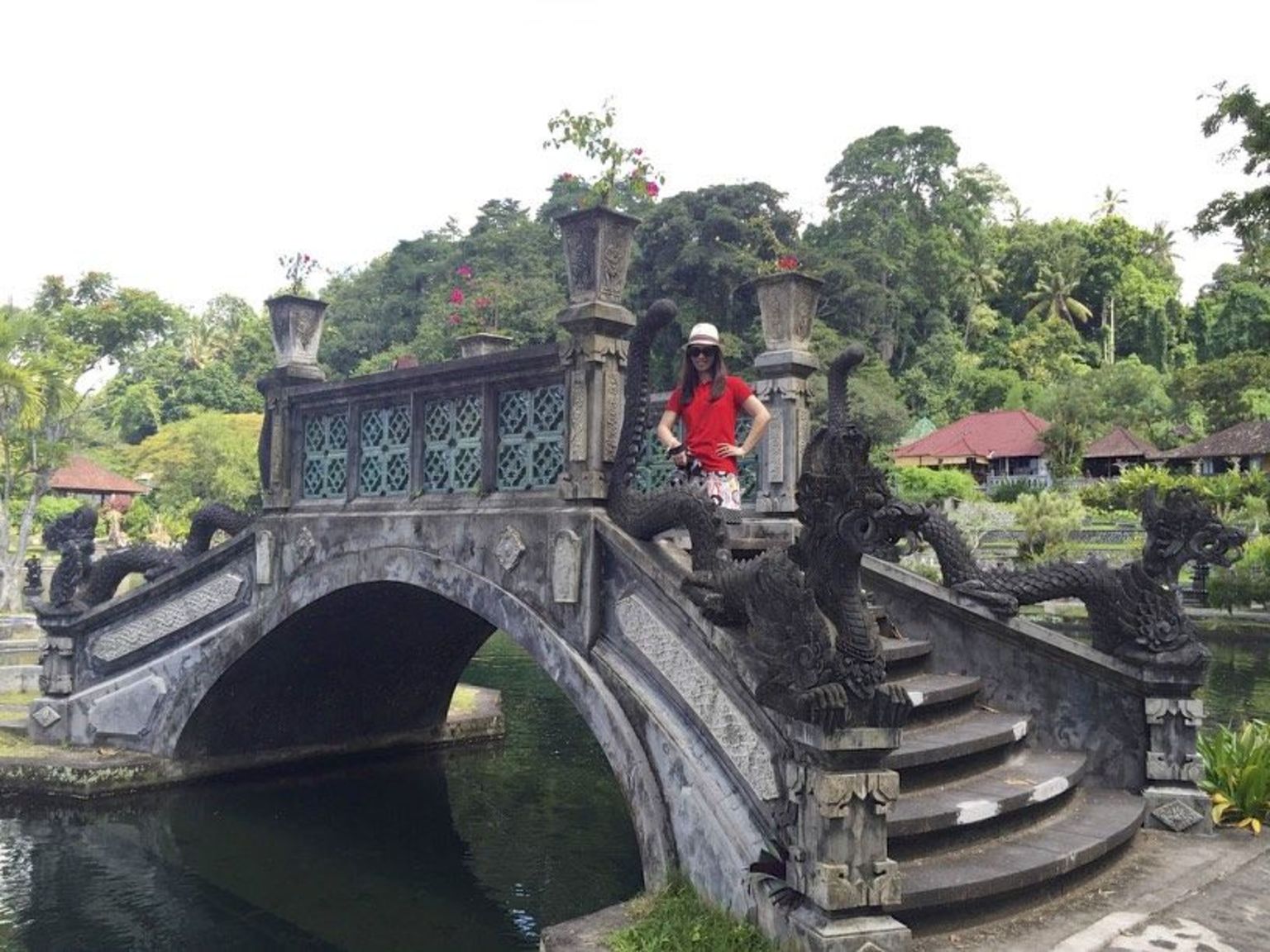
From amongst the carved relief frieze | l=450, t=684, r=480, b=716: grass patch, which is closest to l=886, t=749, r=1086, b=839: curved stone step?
the carved relief frieze

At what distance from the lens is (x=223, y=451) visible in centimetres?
4588

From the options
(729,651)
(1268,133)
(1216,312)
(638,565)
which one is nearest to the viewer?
(729,651)

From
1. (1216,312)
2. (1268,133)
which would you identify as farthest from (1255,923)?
(1216,312)

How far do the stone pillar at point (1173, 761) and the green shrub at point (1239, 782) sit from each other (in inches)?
7.1

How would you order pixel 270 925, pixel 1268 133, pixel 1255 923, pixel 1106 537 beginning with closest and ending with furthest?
1. pixel 1255 923
2. pixel 270 925
3. pixel 1268 133
4. pixel 1106 537

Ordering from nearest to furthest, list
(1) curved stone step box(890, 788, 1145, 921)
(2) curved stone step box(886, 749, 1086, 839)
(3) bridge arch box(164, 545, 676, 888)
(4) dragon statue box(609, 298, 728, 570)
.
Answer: (1) curved stone step box(890, 788, 1145, 921) → (2) curved stone step box(886, 749, 1086, 839) → (4) dragon statue box(609, 298, 728, 570) → (3) bridge arch box(164, 545, 676, 888)

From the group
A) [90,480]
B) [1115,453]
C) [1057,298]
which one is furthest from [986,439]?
[90,480]

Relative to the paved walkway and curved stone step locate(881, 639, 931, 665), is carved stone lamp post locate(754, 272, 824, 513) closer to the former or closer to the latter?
curved stone step locate(881, 639, 931, 665)

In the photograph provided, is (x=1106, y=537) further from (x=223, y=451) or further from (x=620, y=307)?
(x=223, y=451)

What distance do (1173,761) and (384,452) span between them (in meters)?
6.45

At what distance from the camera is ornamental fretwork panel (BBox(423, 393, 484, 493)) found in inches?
334

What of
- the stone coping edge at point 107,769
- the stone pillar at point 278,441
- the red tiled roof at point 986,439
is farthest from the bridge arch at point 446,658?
the red tiled roof at point 986,439

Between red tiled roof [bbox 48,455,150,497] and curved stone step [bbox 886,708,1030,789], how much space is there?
49.8 metres

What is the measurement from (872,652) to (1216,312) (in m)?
63.3
